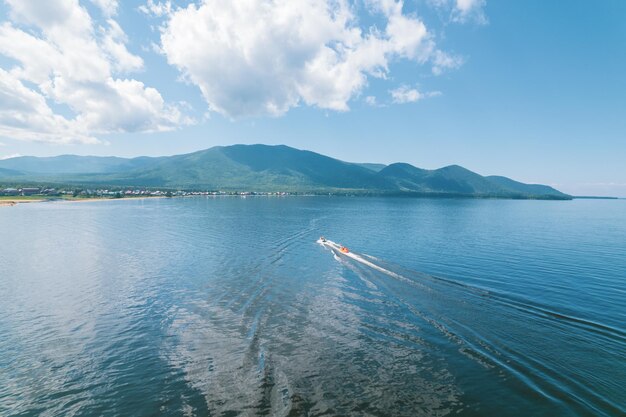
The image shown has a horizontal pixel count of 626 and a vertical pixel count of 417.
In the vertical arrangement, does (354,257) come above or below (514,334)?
below

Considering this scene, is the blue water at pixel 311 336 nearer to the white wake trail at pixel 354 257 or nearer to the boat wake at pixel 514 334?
the boat wake at pixel 514 334

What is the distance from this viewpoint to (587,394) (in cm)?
1914

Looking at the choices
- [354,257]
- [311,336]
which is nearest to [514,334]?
[311,336]

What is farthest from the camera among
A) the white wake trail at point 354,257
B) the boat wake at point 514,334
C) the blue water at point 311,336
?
the white wake trail at point 354,257

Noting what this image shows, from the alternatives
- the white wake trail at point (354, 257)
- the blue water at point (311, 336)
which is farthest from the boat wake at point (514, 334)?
the white wake trail at point (354, 257)

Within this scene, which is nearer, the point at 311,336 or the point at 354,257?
the point at 311,336

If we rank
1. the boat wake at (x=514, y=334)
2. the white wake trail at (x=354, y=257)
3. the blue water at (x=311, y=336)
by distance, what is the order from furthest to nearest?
the white wake trail at (x=354, y=257), the boat wake at (x=514, y=334), the blue water at (x=311, y=336)

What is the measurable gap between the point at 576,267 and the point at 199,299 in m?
53.5

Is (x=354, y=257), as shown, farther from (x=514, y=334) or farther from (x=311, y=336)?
(x=514, y=334)

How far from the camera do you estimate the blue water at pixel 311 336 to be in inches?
727

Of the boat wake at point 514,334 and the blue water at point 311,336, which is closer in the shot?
the blue water at point 311,336

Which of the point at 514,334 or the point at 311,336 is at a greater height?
the point at 514,334

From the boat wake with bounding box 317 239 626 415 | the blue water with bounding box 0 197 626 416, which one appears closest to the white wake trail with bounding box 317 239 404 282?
the blue water with bounding box 0 197 626 416

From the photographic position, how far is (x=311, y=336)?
26000 millimetres
